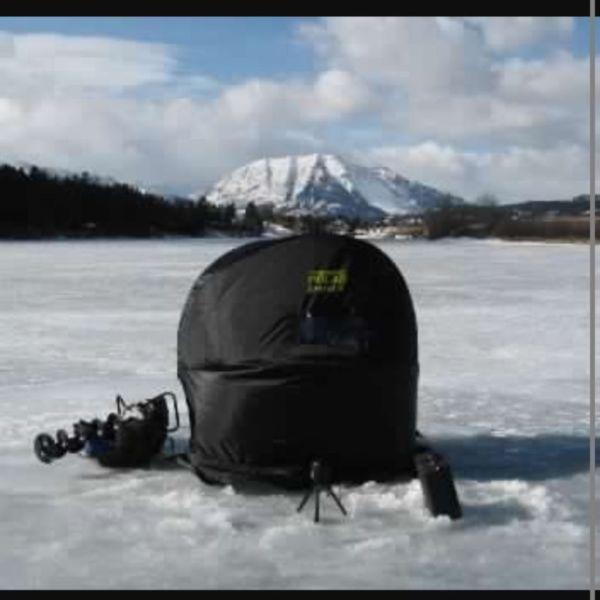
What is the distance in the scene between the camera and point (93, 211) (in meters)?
112

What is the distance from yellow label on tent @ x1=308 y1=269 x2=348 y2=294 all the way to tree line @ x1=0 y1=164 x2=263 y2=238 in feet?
312

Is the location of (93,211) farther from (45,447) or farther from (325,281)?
(325,281)

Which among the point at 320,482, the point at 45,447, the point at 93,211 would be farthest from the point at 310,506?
the point at 93,211

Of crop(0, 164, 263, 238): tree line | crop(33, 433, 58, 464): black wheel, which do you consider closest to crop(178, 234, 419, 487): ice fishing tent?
crop(33, 433, 58, 464): black wheel

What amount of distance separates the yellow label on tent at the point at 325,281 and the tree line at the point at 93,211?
312 feet

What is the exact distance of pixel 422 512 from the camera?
636 centimetres

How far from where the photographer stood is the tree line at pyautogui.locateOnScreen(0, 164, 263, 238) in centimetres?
10344

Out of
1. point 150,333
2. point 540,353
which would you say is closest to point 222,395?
point 540,353

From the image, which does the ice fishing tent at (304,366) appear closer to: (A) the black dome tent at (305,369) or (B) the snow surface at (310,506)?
(A) the black dome tent at (305,369)

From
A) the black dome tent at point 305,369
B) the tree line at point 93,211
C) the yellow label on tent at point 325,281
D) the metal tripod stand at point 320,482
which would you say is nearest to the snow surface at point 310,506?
the metal tripod stand at point 320,482

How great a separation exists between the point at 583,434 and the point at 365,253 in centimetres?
296

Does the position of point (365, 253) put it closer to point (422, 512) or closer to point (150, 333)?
point (422, 512)
